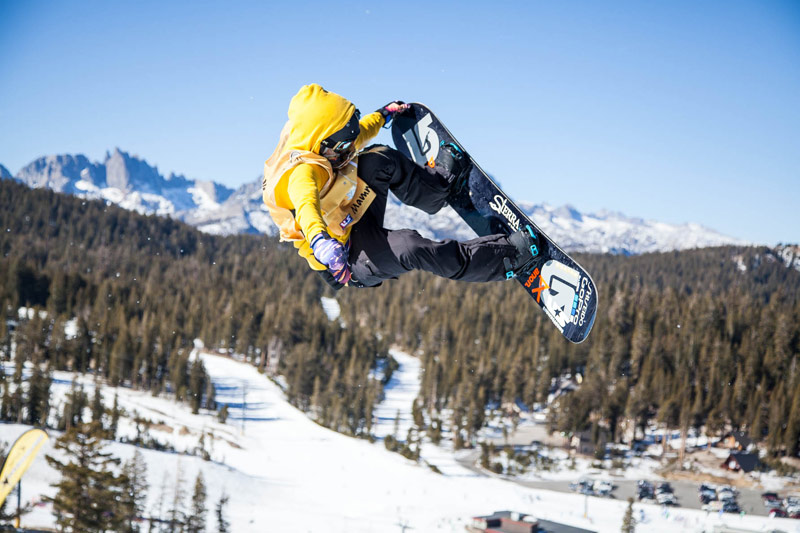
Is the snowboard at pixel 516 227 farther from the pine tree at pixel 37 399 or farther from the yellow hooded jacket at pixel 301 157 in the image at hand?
the pine tree at pixel 37 399

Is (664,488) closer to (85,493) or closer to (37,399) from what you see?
(85,493)

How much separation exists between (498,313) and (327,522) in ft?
186

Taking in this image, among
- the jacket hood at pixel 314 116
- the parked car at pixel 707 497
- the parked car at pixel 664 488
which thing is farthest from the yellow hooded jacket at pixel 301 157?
the parked car at pixel 707 497

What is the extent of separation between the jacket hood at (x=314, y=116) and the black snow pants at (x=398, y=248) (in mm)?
580

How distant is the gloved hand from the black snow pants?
1.39 m

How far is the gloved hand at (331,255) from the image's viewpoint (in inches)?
149

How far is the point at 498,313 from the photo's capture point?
9200 centimetres

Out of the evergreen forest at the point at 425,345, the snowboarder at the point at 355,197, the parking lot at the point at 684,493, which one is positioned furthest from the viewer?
the evergreen forest at the point at 425,345

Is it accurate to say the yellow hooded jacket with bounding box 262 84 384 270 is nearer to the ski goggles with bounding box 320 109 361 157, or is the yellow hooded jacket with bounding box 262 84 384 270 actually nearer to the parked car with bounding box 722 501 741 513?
the ski goggles with bounding box 320 109 361 157

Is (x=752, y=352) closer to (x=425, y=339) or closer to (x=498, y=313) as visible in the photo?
(x=498, y=313)

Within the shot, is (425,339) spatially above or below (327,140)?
below

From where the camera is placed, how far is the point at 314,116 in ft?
15.7

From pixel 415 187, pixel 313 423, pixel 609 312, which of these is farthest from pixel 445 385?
pixel 415 187

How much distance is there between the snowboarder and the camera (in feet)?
15.5
